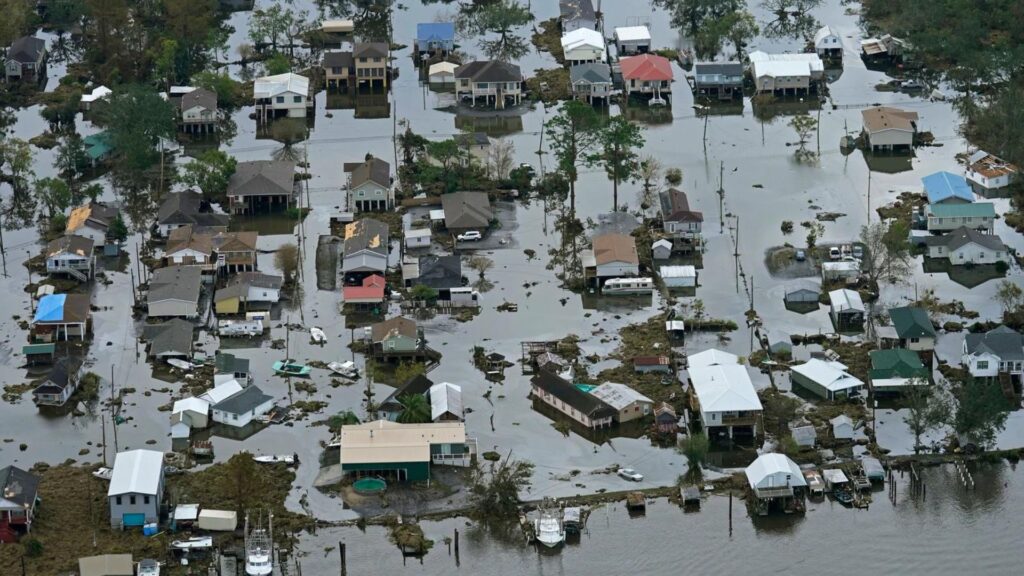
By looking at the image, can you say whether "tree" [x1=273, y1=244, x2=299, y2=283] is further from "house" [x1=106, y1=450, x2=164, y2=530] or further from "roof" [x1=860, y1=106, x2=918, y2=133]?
"roof" [x1=860, y1=106, x2=918, y2=133]

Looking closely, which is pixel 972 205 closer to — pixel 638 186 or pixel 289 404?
pixel 638 186

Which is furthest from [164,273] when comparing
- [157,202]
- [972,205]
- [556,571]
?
[972,205]

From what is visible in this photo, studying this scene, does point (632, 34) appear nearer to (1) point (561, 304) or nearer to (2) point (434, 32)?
(2) point (434, 32)

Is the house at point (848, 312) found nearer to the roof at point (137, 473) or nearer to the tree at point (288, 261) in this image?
the tree at point (288, 261)

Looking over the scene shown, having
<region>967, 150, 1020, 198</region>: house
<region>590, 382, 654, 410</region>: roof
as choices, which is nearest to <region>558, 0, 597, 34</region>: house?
<region>967, 150, 1020, 198</region>: house

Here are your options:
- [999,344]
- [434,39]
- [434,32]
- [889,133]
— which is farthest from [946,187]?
[434,32]

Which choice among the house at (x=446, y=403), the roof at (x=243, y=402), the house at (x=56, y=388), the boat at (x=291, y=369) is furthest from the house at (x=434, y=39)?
the roof at (x=243, y=402)
